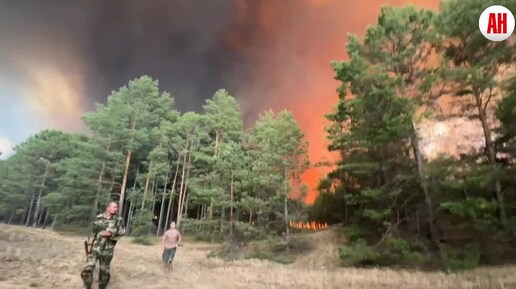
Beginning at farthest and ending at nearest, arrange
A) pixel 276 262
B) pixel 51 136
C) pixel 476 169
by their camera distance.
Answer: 1. pixel 51 136
2. pixel 276 262
3. pixel 476 169

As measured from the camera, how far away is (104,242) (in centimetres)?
725

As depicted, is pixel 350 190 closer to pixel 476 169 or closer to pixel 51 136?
pixel 476 169

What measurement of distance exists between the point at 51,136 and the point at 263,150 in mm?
22593

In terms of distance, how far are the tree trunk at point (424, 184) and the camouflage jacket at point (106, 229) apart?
12.4 metres

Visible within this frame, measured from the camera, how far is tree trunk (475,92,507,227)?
12516 millimetres

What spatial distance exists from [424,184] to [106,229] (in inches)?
516

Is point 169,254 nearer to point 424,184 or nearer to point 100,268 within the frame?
point 100,268

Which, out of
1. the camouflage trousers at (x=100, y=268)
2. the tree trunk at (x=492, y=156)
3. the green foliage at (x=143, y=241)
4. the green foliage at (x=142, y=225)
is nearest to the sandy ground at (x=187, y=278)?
the camouflage trousers at (x=100, y=268)

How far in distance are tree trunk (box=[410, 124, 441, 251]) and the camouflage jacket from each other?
1244 centimetres

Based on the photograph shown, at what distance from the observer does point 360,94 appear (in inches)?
648

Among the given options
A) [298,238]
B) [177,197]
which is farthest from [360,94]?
[177,197]

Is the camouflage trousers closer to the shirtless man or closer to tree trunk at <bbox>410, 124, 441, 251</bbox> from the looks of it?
the shirtless man

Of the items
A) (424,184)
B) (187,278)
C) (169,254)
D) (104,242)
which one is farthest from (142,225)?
(104,242)

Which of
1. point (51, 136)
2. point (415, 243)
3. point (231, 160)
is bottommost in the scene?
point (415, 243)
